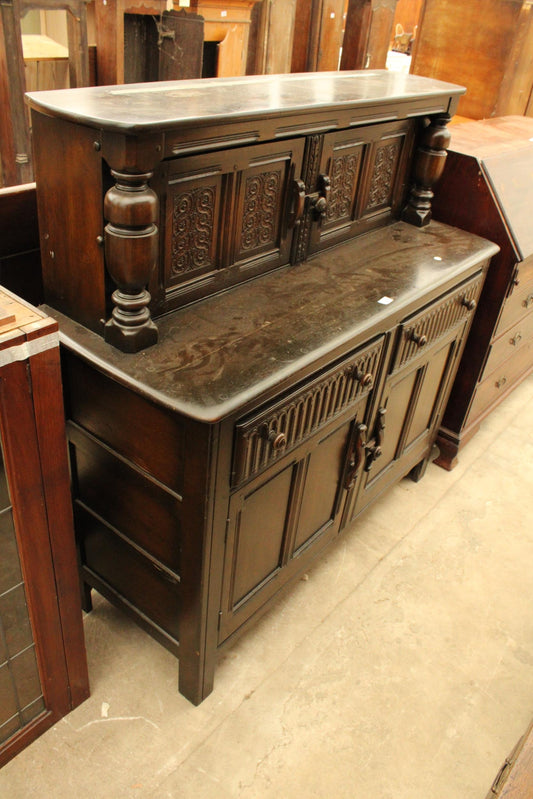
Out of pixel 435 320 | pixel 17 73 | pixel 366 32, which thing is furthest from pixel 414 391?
pixel 366 32

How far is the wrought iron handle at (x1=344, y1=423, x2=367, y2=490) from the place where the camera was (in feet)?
6.61

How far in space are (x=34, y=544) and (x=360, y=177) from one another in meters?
1.53

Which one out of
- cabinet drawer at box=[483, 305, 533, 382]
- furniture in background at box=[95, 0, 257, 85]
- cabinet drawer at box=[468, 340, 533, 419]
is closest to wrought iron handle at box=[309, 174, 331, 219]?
cabinet drawer at box=[483, 305, 533, 382]

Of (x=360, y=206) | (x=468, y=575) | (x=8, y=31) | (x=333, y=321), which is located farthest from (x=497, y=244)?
(x=8, y=31)

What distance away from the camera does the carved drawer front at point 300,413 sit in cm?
150

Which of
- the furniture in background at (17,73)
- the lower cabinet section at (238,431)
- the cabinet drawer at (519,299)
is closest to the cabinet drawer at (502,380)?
the cabinet drawer at (519,299)

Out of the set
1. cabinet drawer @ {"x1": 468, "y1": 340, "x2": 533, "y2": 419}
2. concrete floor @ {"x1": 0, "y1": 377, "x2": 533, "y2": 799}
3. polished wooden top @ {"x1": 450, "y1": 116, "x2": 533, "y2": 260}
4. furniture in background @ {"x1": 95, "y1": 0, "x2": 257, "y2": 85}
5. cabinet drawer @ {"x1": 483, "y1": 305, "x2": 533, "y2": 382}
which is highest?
furniture in background @ {"x1": 95, "y1": 0, "x2": 257, "y2": 85}

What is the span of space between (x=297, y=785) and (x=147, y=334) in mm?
1269

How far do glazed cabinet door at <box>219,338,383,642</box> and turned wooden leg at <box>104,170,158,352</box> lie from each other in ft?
1.08

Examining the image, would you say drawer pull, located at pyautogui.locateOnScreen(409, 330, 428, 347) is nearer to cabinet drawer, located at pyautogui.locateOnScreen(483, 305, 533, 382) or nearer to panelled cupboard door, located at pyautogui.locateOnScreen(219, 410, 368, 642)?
panelled cupboard door, located at pyautogui.locateOnScreen(219, 410, 368, 642)

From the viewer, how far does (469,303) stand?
239 centimetres

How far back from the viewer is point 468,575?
2455 mm

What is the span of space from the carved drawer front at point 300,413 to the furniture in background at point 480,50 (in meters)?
2.56

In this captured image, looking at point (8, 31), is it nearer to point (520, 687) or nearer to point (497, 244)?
point (497, 244)
